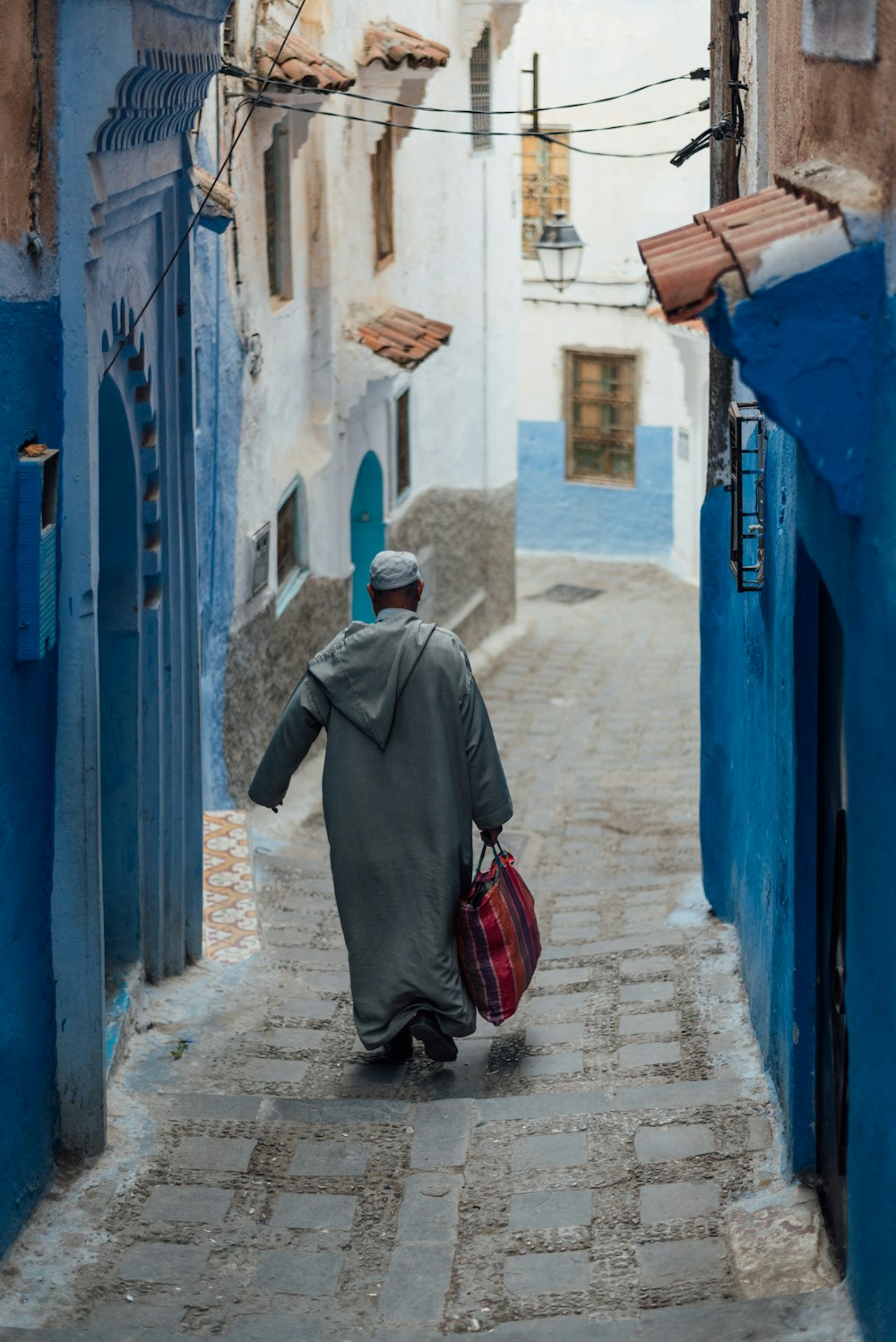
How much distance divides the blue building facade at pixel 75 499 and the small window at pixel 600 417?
46.4 ft

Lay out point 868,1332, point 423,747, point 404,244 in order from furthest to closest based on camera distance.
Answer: point 404,244, point 423,747, point 868,1332

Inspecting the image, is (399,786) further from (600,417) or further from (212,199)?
(600,417)

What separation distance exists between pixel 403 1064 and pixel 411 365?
6.50 m

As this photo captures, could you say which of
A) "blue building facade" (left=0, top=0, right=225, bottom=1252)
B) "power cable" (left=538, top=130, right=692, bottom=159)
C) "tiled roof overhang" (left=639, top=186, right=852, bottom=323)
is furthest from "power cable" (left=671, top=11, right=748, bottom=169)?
"tiled roof overhang" (left=639, top=186, right=852, bottom=323)

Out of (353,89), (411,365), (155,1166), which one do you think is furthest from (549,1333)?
(353,89)

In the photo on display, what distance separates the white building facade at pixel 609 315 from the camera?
1844cm

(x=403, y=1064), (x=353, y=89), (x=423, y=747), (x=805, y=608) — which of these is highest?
(x=353, y=89)

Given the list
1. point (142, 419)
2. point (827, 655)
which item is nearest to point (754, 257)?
point (827, 655)

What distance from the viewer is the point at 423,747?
582 centimetres

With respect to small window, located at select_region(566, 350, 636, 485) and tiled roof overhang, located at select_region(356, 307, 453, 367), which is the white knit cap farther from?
→ small window, located at select_region(566, 350, 636, 485)

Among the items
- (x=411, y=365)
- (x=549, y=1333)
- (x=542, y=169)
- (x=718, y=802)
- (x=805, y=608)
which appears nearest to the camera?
(x=549, y=1333)

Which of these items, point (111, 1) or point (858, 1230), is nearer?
point (858, 1230)

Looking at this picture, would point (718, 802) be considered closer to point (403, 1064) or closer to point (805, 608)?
point (403, 1064)

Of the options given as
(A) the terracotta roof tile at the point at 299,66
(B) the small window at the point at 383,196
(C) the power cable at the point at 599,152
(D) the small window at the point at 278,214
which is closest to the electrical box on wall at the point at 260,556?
(D) the small window at the point at 278,214
